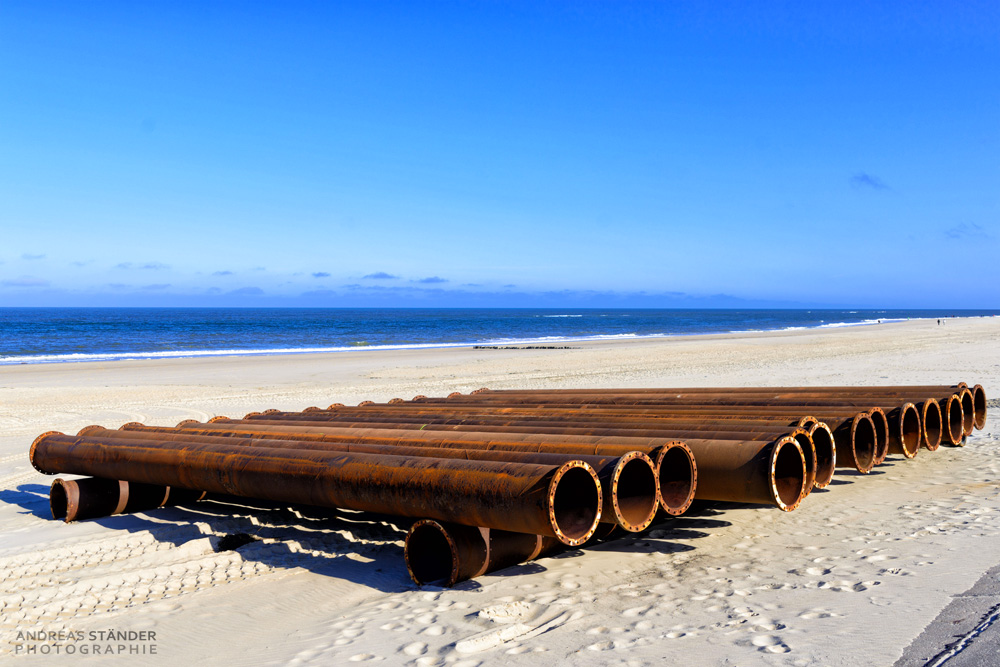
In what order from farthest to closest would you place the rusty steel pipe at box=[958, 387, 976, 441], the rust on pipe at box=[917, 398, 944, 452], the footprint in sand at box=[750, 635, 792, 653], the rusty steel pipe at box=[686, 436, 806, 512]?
1. the rusty steel pipe at box=[958, 387, 976, 441]
2. the rust on pipe at box=[917, 398, 944, 452]
3. the rusty steel pipe at box=[686, 436, 806, 512]
4. the footprint in sand at box=[750, 635, 792, 653]

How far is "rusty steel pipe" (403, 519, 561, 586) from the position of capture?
413 cm

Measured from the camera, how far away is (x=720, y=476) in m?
4.47

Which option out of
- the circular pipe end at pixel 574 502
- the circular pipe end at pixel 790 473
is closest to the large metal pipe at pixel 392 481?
the circular pipe end at pixel 574 502

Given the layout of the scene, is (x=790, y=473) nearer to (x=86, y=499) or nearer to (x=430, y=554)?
(x=430, y=554)

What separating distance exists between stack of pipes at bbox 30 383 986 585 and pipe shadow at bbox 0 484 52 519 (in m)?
0.44

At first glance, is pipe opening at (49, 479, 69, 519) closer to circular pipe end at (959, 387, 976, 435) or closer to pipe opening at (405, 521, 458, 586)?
pipe opening at (405, 521, 458, 586)

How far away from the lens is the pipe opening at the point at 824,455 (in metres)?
5.32

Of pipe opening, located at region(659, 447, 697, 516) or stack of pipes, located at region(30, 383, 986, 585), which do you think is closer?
stack of pipes, located at region(30, 383, 986, 585)

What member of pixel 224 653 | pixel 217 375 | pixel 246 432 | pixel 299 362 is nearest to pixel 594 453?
pixel 224 653

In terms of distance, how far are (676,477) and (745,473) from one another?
448 millimetres

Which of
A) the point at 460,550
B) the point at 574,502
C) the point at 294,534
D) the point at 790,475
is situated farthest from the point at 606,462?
the point at 294,534

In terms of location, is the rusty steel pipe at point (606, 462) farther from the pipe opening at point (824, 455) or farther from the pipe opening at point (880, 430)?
the pipe opening at point (880, 430)

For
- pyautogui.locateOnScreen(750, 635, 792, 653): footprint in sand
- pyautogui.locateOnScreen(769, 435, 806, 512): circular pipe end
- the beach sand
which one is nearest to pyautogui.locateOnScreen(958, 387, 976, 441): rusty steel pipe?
the beach sand

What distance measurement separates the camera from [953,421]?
7980 millimetres
